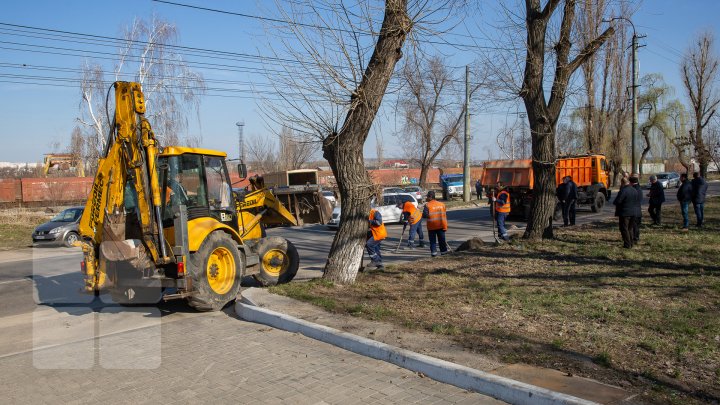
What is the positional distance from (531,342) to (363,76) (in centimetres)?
513

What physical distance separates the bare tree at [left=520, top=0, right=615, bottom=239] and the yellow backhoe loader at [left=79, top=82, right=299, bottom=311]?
768cm

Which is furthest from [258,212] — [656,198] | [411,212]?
[656,198]

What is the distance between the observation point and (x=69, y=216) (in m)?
22.5

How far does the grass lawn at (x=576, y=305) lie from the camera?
17.9ft

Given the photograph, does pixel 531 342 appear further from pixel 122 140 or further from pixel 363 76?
pixel 122 140

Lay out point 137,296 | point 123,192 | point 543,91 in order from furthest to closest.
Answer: point 543,91
point 137,296
point 123,192

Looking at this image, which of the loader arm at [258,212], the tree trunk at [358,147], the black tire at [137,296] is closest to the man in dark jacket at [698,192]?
the tree trunk at [358,147]

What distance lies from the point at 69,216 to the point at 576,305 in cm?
2049

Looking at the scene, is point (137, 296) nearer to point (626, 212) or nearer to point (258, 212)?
point (258, 212)

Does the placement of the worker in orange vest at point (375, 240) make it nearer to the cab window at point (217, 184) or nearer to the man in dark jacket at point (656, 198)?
the cab window at point (217, 184)

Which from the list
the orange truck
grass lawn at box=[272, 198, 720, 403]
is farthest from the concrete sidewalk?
the orange truck

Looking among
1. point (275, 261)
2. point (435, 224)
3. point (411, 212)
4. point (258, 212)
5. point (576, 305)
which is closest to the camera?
point (576, 305)

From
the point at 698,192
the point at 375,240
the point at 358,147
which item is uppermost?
the point at 358,147

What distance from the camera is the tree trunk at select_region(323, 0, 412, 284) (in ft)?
30.6
